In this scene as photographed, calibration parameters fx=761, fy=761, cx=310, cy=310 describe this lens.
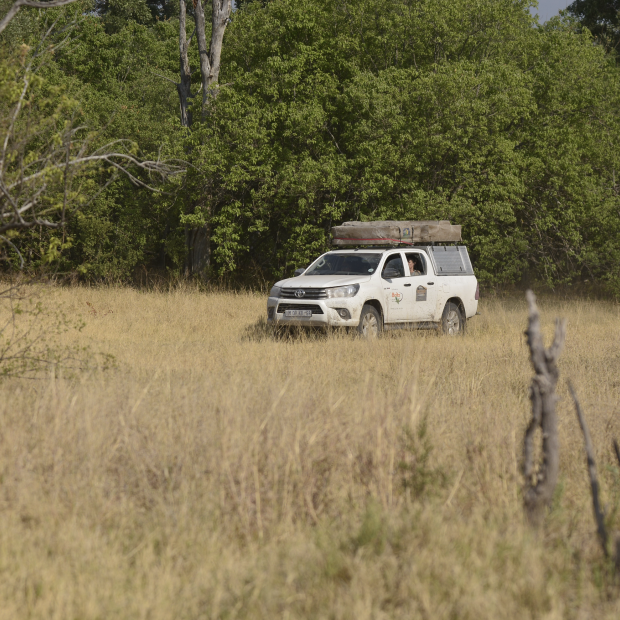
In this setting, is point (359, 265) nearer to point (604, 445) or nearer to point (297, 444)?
point (604, 445)

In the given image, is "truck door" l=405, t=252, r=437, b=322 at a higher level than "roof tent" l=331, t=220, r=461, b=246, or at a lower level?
lower

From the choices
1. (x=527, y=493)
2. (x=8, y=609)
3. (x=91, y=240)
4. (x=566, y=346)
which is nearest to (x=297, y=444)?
(x=527, y=493)

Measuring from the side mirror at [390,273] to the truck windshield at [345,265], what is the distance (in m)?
0.22

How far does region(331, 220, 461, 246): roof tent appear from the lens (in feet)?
46.7

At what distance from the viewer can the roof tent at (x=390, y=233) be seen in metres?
14.2

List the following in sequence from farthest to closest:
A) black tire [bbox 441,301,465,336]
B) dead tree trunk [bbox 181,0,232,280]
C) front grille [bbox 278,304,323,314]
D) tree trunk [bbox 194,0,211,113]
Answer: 1. tree trunk [bbox 194,0,211,113]
2. dead tree trunk [bbox 181,0,232,280]
3. black tire [bbox 441,301,465,336]
4. front grille [bbox 278,304,323,314]

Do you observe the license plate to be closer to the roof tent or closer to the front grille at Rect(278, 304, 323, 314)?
the front grille at Rect(278, 304, 323, 314)

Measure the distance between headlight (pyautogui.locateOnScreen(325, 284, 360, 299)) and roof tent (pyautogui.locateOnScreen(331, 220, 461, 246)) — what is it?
66.6 inches

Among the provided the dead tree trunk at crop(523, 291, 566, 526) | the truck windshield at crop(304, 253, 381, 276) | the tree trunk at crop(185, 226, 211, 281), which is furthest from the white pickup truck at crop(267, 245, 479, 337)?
the tree trunk at crop(185, 226, 211, 281)

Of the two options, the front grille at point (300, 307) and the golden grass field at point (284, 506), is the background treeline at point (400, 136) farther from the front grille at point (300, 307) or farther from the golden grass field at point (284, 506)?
the golden grass field at point (284, 506)

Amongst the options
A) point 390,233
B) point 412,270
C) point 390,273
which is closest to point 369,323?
point 390,273

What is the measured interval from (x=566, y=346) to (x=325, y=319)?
4047 mm

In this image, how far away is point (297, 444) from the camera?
5.20 metres

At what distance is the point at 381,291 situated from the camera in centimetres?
1345
